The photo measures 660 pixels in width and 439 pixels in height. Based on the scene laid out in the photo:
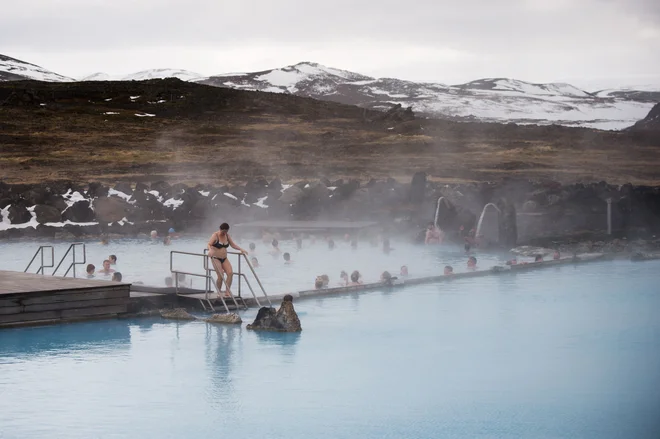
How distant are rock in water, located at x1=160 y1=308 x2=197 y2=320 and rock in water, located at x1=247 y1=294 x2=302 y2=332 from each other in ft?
3.59

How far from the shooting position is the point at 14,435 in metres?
7.88

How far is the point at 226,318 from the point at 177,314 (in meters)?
0.81

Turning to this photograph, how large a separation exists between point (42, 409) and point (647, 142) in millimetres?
57954

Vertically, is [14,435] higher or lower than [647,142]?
lower

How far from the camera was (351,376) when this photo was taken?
10148 millimetres

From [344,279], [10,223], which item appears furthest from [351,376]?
[10,223]

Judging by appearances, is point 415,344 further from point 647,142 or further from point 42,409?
point 647,142

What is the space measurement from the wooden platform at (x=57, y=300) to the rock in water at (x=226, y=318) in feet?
3.82

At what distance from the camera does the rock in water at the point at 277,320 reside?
12.0 metres

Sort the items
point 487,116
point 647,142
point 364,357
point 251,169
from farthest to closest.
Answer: point 487,116 → point 647,142 → point 251,169 → point 364,357

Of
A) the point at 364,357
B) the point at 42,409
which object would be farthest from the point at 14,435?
the point at 364,357

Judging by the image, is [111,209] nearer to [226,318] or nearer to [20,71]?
[226,318]

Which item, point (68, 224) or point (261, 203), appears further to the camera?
point (261, 203)

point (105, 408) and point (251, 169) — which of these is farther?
point (251, 169)
